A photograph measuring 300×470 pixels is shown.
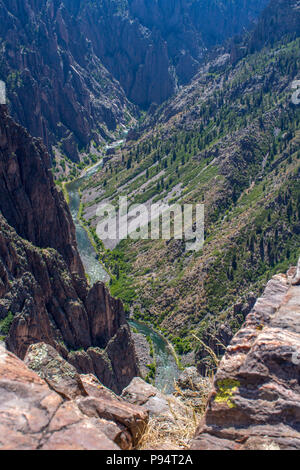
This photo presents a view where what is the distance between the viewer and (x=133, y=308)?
119 metres

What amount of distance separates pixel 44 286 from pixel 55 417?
52.2 metres

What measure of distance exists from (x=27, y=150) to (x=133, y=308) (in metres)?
58.5

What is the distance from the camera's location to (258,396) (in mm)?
10750

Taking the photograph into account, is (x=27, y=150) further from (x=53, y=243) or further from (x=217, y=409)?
(x=217, y=409)

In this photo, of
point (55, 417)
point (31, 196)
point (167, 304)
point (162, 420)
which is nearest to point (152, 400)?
point (162, 420)

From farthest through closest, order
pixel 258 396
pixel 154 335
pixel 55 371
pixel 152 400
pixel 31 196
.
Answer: pixel 154 335, pixel 31 196, pixel 152 400, pixel 55 371, pixel 258 396

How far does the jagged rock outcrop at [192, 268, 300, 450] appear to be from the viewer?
10.1 m

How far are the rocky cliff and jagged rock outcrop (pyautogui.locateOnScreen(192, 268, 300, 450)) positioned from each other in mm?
38799

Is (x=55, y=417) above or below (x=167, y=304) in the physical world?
above

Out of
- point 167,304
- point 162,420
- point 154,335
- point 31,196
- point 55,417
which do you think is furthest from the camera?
point 167,304

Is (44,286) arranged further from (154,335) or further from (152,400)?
(154,335)

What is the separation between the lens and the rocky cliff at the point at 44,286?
52.3 m

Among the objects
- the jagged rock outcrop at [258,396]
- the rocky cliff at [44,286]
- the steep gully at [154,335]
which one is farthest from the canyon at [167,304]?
the steep gully at [154,335]
